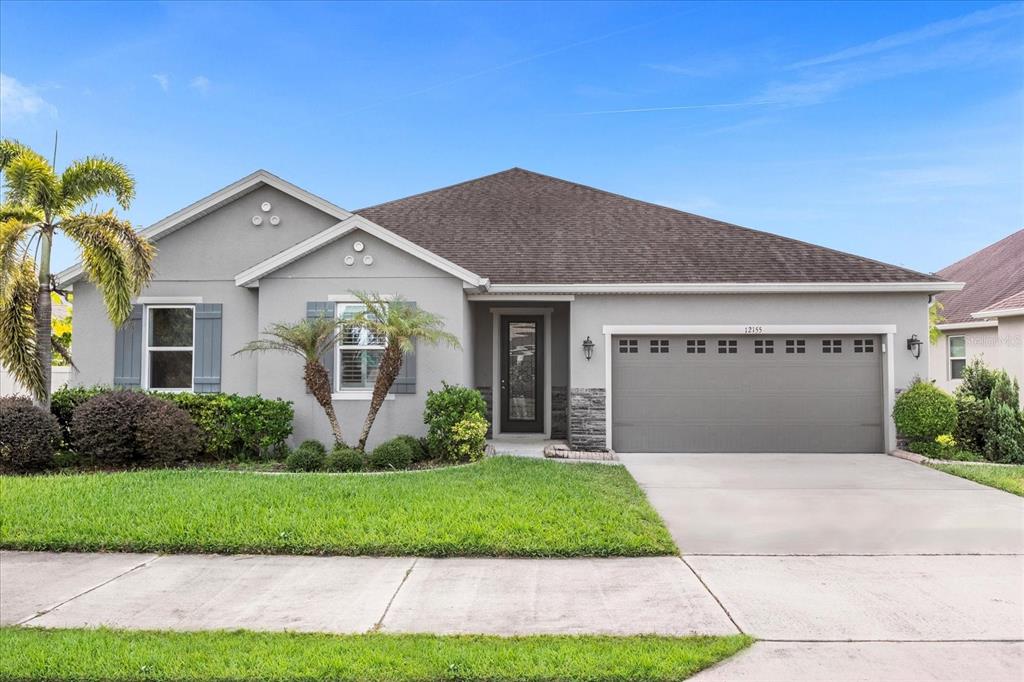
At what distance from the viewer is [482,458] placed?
33.7ft

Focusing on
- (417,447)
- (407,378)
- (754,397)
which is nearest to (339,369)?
(407,378)

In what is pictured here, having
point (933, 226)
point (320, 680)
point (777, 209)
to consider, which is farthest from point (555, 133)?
point (320, 680)

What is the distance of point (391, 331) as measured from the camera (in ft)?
32.0

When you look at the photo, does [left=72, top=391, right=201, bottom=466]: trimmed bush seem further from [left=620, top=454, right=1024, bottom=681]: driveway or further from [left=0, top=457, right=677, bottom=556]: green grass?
[left=620, top=454, right=1024, bottom=681]: driveway

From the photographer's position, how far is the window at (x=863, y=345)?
11938 mm

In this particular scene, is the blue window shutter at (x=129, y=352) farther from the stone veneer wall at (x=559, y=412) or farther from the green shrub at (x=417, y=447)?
the stone veneer wall at (x=559, y=412)

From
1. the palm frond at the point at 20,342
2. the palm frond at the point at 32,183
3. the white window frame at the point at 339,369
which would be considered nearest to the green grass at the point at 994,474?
the white window frame at the point at 339,369

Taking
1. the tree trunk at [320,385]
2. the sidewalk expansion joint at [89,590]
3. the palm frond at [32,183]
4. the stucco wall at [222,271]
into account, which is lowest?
the sidewalk expansion joint at [89,590]

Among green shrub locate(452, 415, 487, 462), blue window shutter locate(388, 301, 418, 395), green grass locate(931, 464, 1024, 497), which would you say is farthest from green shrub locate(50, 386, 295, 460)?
green grass locate(931, 464, 1024, 497)

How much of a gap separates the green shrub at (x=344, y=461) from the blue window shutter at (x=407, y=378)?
154 centimetres

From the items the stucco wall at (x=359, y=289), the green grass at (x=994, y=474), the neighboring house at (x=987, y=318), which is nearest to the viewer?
the green grass at (x=994, y=474)

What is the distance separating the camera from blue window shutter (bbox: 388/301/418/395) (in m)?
11.1

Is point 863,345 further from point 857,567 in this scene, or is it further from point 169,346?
point 169,346

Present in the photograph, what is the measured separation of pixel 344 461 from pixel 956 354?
742 inches
